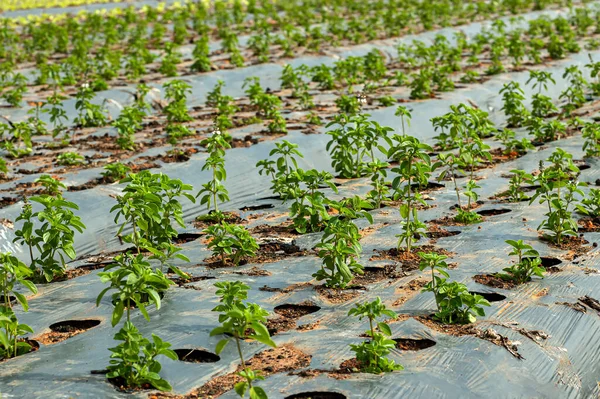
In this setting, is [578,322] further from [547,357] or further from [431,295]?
[431,295]

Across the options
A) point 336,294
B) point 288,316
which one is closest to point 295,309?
point 288,316

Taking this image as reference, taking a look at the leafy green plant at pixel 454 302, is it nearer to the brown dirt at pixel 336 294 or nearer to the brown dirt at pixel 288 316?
the brown dirt at pixel 336 294

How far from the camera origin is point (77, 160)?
7727mm

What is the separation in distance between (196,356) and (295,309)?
772 mm

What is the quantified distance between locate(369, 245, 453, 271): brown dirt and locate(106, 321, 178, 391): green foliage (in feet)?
6.57

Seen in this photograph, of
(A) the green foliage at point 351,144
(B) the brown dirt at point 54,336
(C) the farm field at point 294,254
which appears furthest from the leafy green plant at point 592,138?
(B) the brown dirt at point 54,336

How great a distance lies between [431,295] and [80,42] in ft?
32.8

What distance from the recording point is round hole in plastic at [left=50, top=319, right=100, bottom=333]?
4316 millimetres

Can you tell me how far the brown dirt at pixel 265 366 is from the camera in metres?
3.49

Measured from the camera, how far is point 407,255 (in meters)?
5.16

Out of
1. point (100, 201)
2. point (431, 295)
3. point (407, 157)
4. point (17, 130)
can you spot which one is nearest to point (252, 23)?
point (17, 130)

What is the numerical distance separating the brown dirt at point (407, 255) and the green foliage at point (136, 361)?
2002mm

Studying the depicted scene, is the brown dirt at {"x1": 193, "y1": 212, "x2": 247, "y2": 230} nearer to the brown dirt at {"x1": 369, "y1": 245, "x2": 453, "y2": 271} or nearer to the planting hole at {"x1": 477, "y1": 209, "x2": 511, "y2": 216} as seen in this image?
the brown dirt at {"x1": 369, "y1": 245, "x2": 453, "y2": 271}

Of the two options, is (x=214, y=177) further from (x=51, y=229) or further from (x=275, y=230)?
(x=51, y=229)
